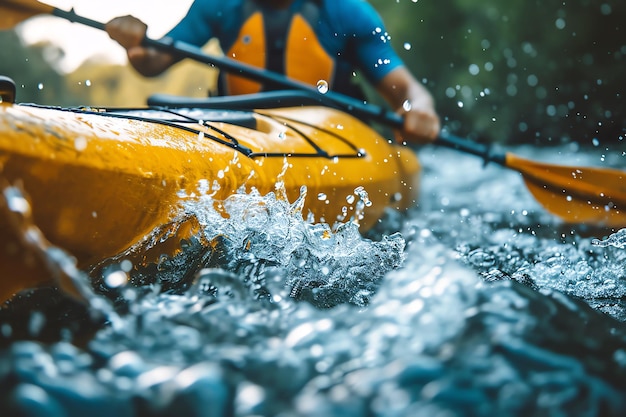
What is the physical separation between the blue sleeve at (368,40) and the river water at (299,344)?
1.24 metres

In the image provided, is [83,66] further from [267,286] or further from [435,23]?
[267,286]

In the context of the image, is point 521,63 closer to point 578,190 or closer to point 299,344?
point 578,190

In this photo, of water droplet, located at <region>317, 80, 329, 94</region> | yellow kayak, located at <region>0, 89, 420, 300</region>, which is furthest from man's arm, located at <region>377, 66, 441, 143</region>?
yellow kayak, located at <region>0, 89, 420, 300</region>

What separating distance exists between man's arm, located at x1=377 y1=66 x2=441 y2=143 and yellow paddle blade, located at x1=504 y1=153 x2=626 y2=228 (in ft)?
1.00

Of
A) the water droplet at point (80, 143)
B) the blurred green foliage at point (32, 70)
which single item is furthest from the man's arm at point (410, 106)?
the blurred green foliage at point (32, 70)

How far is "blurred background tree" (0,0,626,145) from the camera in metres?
6.23

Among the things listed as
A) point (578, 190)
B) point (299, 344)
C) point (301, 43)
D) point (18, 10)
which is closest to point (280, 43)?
point (301, 43)

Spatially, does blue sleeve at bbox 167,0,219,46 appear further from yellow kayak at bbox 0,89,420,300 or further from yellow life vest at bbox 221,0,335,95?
yellow kayak at bbox 0,89,420,300

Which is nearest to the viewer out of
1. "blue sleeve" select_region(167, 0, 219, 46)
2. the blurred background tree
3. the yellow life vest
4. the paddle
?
the paddle

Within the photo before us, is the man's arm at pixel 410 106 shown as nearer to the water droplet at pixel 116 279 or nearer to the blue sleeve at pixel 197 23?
the blue sleeve at pixel 197 23

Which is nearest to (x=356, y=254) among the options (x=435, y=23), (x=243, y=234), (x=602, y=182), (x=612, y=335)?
(x=243, y=234)

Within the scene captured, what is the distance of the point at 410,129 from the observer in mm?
2098

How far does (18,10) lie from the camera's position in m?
1.67

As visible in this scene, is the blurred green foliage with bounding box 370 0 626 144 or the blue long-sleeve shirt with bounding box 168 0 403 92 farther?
the blurred green foliage with bounding box 370 0 626 144
